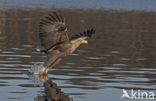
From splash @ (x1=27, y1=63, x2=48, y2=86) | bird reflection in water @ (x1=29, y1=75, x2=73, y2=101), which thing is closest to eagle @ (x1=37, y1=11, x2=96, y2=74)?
splash @ (x1=27, y1=63, x2=48, y2=86)

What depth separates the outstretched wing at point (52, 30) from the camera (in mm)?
12586

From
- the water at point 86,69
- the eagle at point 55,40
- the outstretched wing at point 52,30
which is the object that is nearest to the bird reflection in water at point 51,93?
the water at point 86,69

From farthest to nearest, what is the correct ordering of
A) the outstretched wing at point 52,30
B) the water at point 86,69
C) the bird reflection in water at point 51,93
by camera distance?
the outstretched wing at point 52,30
the water at point 86,69
the bird reflection in water at point 51,93

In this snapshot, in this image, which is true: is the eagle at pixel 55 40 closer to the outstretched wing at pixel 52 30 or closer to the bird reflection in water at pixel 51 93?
the outstretched wing at pixel 52 30

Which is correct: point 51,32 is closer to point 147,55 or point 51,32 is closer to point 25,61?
point 25,61

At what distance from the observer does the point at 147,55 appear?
17.0m

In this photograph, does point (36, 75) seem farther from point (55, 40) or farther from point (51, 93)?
point (51, 93)

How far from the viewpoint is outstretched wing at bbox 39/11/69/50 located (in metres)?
12.6

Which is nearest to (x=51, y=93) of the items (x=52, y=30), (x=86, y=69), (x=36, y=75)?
(x=36, y=75)

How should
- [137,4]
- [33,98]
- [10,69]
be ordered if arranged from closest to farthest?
[33,98], [10,69], [137,4]

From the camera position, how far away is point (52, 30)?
1270 cm

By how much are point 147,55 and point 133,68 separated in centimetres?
309

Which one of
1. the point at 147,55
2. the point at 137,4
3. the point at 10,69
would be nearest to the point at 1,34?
the point at 147,55

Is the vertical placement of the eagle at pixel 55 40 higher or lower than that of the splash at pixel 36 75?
higher
